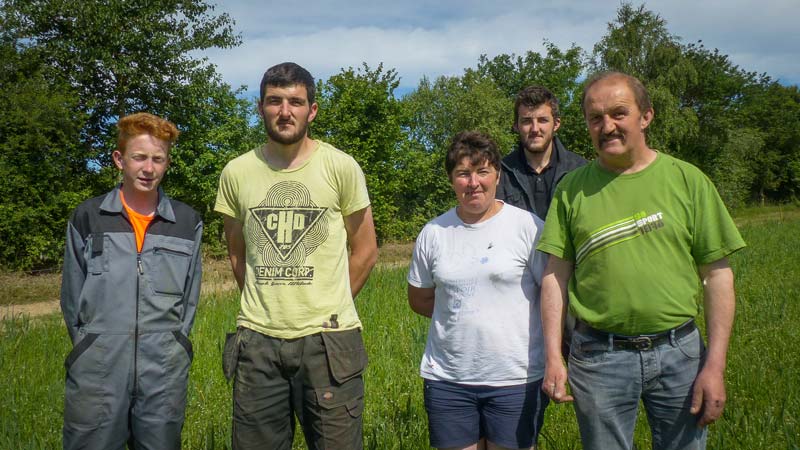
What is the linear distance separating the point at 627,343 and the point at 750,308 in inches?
241

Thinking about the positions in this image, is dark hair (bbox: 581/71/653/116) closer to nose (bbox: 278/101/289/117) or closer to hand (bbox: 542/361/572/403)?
hand (bbox: 542/361/572/403)

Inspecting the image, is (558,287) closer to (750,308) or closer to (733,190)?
(750,308)

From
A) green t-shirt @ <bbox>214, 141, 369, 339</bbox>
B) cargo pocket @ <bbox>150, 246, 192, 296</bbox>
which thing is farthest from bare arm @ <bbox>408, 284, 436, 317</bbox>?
cargo pocket @ <bbox>150, 246, 192, 296</bbox>

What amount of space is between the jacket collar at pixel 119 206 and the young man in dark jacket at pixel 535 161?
1686 millimetres

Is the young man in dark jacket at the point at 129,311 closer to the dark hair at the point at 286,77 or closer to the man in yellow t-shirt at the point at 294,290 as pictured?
the man in yellow t-shirt at the point at 294,290

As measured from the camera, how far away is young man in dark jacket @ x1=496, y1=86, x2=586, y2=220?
139 inches

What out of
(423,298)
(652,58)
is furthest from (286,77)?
(652,58)

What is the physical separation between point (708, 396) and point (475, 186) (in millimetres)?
1168

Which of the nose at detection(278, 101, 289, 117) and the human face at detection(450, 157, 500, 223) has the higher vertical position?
the nose at detection(278, 101, 289, 117)

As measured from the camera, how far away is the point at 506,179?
3602 mm

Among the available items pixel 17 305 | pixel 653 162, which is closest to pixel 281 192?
pixel 653 162

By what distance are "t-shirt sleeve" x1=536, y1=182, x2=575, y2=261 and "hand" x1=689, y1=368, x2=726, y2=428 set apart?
628 mm

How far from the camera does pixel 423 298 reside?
2.93 metres

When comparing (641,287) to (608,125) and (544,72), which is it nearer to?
Answer: (608,125)
